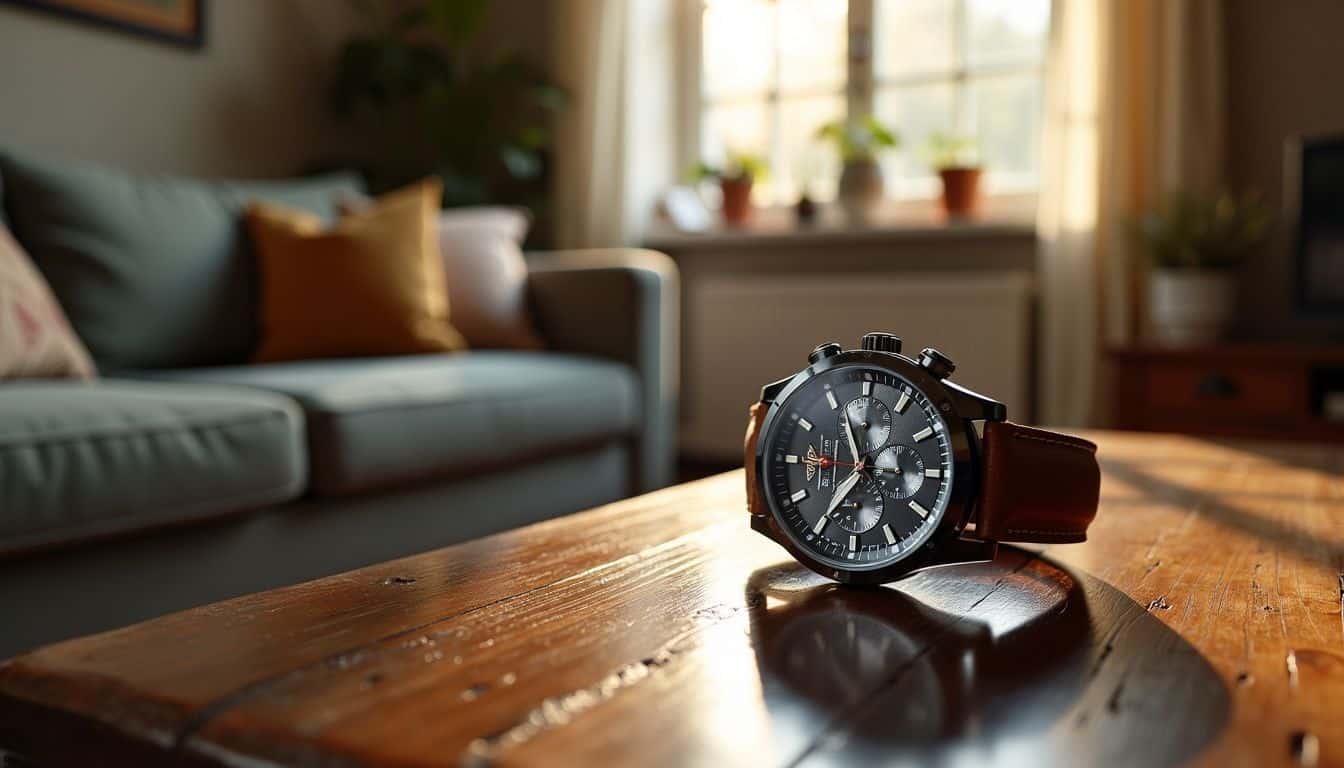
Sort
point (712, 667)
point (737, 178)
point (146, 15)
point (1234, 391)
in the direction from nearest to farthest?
point (712, 667) → point (1234, 391) → point (146, 15) → point (737, 178)

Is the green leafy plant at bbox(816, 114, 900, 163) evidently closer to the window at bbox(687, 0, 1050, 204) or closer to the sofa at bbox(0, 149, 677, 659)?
the window at bbox(687, 0, 1050, 204)

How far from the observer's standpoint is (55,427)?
4.53 feet

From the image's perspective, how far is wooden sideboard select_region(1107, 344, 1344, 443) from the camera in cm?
264

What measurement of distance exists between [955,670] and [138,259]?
2.06 m

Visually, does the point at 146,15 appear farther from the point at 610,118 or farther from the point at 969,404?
the point at 969,404

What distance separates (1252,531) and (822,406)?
46 centimetres

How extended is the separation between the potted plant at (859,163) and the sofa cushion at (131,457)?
219 centimetres

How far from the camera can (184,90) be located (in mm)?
3287

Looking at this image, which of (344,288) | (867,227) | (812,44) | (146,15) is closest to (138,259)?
(344,288)

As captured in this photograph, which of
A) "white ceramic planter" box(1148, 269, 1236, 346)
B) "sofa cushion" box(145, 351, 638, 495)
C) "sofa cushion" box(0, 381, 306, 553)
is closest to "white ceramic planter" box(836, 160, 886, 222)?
"white ceramic planter" box(1148, 269, 1236, 346)

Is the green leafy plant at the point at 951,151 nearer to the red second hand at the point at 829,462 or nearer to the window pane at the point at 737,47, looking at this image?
the window pane at the point at 737,47

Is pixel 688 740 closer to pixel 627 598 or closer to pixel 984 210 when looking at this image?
pixel 627 598

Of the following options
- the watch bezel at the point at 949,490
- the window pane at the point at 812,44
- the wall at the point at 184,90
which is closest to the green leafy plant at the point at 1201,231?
the window pane at the point at 812,44

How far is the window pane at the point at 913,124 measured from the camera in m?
3.55
